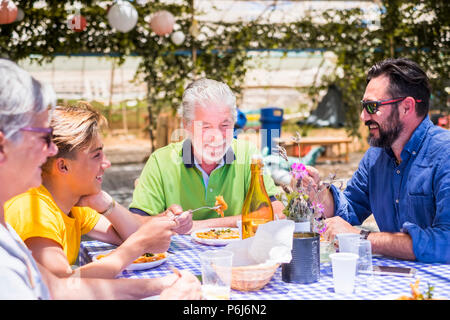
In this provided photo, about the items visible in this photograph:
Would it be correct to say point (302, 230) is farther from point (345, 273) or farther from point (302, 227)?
point (345, 273)

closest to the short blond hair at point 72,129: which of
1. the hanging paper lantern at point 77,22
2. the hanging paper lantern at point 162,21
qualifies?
the hanging paper lantern at point 77,22

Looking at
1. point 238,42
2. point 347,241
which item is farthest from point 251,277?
point 238,42

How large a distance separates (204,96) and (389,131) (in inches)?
36.0

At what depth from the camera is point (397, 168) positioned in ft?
8.18

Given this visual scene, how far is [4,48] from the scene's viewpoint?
24.9ft

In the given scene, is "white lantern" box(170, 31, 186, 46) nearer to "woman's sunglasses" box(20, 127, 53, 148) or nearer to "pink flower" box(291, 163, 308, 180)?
"pink flower" box(291, 163, 308, 180)

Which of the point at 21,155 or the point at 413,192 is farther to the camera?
the point at 413,192

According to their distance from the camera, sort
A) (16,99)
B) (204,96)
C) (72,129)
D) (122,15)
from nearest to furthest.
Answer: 1. (16,99)
2. (72,129)
3. (204,96)
4. (122,15)

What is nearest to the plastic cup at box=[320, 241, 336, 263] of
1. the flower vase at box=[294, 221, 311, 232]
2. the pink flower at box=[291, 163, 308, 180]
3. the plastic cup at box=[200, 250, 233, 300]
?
the flower vase at box=[294, 221, 311, 232]

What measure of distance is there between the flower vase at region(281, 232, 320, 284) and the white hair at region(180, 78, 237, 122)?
115cm

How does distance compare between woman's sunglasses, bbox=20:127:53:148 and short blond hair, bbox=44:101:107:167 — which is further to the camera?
short blond hair, bbox=44:101:107:167

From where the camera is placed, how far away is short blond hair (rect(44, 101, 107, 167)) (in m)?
1.86
